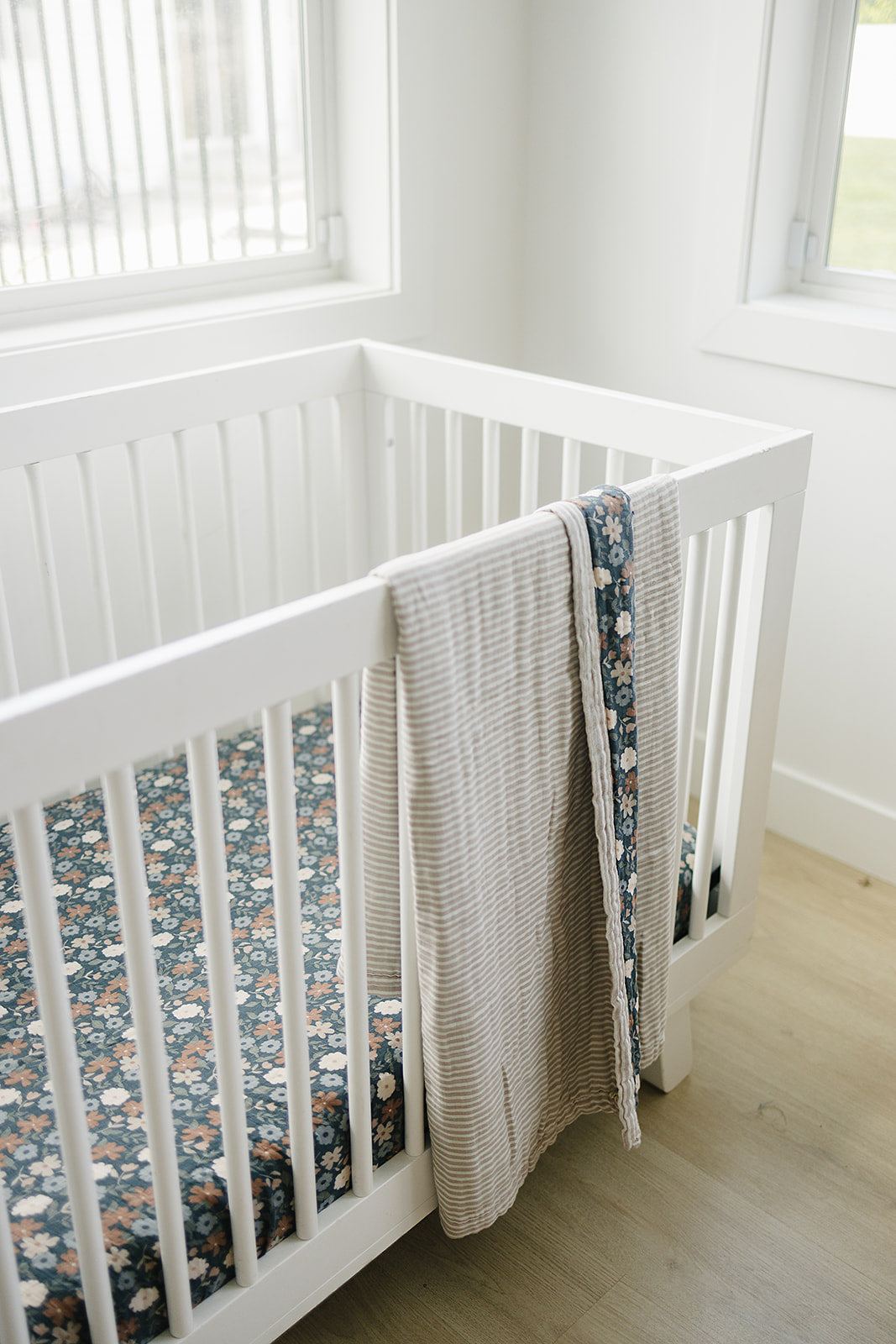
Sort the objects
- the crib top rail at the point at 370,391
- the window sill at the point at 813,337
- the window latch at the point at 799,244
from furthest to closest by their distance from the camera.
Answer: the window latch at the point at 799,244 < the window sill at the point at 813,337 < the crib top rail at the point at 370,391

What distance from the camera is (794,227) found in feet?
6.56

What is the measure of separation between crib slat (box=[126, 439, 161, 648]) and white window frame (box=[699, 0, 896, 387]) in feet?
3.31

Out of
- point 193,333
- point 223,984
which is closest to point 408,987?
point 223,984

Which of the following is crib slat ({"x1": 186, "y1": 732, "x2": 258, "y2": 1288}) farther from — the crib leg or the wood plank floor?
the crib leg

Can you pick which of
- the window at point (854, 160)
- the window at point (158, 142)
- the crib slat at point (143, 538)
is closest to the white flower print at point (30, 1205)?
the crib slat at point (143, 538)

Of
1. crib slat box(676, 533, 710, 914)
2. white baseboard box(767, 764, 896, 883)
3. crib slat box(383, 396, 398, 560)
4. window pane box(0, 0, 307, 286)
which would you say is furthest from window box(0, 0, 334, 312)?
white baseboard box(767, 764, 896, 883)

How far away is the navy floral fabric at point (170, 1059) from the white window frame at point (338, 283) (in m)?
0.64

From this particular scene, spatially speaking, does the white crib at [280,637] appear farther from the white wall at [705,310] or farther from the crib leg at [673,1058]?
the white wall at [705,310]

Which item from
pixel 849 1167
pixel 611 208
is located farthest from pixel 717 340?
pixel 849 1167

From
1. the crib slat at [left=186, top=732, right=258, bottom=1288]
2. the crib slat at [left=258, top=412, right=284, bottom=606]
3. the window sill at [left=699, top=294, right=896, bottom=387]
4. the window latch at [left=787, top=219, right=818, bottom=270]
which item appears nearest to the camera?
the crib slat at [left=186, top=732, right=258, bottom=1288]

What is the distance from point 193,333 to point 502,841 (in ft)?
3.45

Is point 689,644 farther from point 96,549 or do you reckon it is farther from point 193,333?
point 193,333

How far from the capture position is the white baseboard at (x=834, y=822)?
2076 mm

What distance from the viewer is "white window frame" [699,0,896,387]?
6.05 ft
